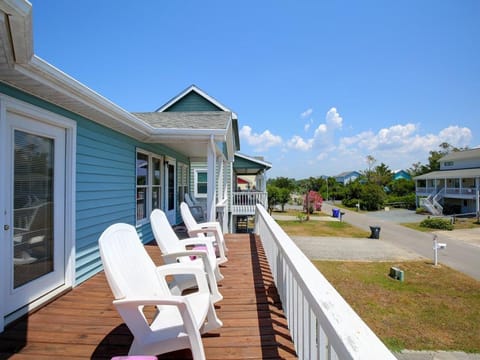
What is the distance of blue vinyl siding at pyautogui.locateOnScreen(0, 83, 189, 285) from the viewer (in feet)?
11.3

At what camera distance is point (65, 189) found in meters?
3.21

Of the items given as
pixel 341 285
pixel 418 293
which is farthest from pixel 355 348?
pixel 418 293

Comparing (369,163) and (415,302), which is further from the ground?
(369,163)

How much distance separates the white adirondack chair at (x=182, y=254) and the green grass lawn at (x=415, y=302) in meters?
4.25

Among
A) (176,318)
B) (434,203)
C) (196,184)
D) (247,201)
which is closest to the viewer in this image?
(176,318)

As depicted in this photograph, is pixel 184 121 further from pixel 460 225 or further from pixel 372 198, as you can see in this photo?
pixel 372 198

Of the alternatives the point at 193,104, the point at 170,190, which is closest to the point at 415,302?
the point at 170,190

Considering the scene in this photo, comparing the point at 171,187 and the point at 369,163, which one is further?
the point at 369,163

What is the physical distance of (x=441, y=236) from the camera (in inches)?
633

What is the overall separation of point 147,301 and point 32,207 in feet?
6.75

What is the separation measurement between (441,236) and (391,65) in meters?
11.5

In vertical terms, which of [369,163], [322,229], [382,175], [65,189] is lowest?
[322,229]

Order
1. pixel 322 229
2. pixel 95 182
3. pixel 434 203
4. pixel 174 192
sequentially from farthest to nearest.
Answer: pixel 434 203, pixel 322 229, pixel 174 192, pixel 95 182

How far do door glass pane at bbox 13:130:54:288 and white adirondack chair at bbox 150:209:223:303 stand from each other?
1.18 meters
